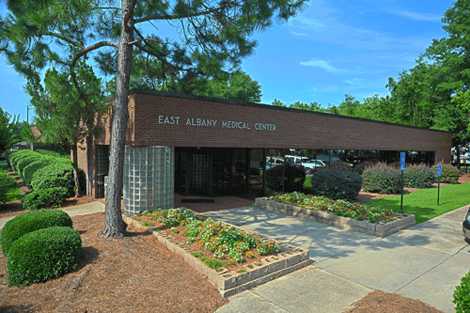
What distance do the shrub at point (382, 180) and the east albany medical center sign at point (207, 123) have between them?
7.45m

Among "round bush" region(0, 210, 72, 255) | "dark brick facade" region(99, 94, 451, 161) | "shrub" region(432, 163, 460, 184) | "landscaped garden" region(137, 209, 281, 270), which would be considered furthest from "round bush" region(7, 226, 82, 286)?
"shrub" region(432, 163, 460, 184)

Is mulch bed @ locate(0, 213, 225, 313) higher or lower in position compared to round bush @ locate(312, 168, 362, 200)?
lower

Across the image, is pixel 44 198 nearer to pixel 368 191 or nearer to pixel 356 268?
pixel 356 268

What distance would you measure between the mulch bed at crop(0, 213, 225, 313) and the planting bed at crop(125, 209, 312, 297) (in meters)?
0.22

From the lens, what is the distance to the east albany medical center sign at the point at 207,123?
9.76 metres

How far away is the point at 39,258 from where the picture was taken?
17.1 feet

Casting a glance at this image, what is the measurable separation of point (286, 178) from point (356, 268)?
9.67 m

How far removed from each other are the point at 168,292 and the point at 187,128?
6303 mm

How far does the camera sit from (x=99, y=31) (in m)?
8.80

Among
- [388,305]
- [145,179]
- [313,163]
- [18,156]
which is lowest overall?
[388,305]

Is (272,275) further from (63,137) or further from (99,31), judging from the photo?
(63,137)

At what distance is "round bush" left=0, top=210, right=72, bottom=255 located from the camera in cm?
627

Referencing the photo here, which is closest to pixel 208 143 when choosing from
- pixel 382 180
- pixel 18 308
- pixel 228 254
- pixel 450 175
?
pixel 228 254

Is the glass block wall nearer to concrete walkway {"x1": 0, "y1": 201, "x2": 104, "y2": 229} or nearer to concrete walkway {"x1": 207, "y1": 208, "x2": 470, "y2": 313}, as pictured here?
concrete walkway {"x1": 0, "y1": 201, "x2": 104, "y2": 229}
